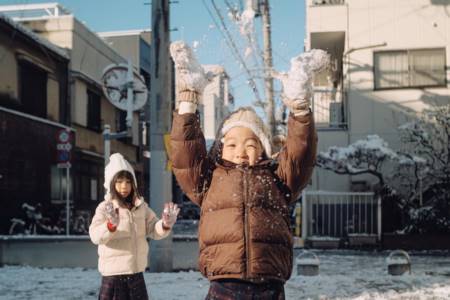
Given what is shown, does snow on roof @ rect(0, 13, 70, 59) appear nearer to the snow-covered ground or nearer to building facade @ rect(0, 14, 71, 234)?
building facade @ rect(0, 14, 71, 234)

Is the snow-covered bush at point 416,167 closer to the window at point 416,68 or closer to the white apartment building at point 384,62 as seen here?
the white apartment building at point 384,62

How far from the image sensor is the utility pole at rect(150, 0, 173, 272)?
9180 mm

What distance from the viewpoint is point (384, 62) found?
16.4m

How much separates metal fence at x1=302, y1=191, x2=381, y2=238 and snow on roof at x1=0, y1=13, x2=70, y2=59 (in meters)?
9.53

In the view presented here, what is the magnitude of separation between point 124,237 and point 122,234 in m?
0.04

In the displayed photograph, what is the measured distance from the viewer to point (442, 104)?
15.9m

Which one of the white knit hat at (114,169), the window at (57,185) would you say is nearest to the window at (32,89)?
the window at (57,185)

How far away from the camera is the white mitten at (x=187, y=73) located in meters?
2.86

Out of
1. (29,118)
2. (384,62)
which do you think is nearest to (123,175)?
(384,62)

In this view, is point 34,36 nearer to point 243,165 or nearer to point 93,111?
point 93,111

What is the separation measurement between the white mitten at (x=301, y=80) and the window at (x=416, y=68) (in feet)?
46.2

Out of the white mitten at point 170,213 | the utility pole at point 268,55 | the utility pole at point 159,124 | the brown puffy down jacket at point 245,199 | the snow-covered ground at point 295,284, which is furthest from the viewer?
the utility pole at point 268,55

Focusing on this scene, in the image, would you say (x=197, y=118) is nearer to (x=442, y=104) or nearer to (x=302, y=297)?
(x=302, y=297)

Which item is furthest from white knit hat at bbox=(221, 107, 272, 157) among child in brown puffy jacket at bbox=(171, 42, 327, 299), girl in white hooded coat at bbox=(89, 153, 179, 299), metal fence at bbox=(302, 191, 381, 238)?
metal fence at bbox=(302, 191, 381, 238)
